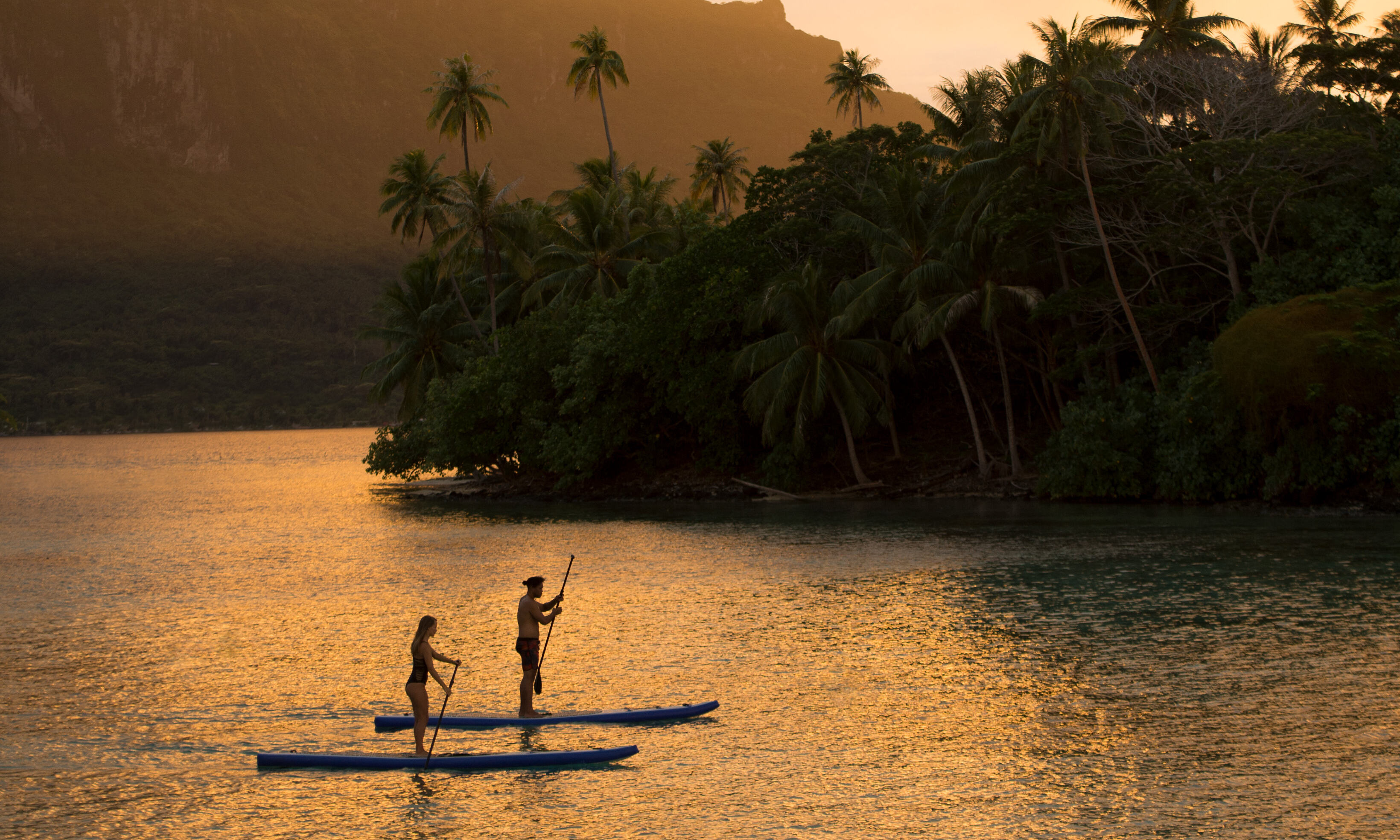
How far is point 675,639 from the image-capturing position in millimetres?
18641

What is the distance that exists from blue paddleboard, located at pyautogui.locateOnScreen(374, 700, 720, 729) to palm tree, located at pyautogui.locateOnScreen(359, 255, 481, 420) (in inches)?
1994

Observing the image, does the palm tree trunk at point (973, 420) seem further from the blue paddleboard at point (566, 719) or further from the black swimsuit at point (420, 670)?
the black swimsuit at point (420, 670)

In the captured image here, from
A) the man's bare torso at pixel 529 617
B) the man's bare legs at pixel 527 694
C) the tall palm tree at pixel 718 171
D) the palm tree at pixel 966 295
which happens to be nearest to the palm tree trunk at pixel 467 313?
the tall palm tree at pixel 718 171

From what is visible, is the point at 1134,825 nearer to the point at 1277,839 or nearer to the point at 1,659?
the point at 1277,839

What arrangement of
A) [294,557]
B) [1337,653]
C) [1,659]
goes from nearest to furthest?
[1337,653]
[1,659]
[294,557]

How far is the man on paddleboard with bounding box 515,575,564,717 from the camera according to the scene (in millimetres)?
13453

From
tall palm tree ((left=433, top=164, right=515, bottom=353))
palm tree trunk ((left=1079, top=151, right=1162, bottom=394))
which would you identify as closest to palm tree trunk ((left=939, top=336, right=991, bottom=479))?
palm tree trunk ((left=1079, top=151, right=1162, bottom=394))

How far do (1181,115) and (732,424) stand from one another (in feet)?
66.5

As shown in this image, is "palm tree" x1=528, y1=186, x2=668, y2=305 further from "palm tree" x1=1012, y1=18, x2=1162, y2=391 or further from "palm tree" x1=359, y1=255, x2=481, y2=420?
"palm tree" x1=1012, y1=18, x2=1162, y2=391

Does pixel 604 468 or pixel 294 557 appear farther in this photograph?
pixel 604 468

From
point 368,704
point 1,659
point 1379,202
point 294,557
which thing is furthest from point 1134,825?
point 1379,202

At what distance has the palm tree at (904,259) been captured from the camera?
138 feet

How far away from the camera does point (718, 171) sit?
73625mm

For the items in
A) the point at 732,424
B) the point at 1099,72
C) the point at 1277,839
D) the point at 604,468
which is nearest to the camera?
the point at 1277,839
